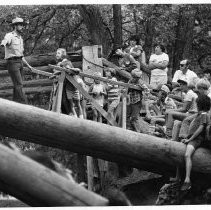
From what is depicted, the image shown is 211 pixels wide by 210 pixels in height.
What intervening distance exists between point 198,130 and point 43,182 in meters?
2.84

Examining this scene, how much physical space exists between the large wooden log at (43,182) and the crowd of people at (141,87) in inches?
126

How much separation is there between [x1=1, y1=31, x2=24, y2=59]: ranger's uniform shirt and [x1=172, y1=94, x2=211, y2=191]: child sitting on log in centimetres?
239

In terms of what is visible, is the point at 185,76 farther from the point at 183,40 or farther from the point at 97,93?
the point at 97,93

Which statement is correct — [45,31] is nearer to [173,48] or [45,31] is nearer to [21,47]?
[21,47]

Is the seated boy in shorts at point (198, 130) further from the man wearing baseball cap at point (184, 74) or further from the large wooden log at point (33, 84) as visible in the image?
the large wooden log at point (33, 84)

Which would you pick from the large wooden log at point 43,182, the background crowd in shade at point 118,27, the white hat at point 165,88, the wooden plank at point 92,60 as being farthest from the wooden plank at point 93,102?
the large wooden log at point 43,182

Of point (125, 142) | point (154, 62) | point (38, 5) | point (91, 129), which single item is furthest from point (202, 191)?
point (38, 5)

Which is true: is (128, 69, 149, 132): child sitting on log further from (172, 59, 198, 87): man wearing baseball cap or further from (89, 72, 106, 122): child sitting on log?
(172, 59, 198, 87): man wearing baseball cap

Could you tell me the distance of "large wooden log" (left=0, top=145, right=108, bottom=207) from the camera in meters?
2.49

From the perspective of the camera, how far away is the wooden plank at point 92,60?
7.83 meters

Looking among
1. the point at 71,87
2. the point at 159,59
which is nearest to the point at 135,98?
the point at 159,59

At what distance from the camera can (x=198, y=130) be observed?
5.19 metres

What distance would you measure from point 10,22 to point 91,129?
256cm

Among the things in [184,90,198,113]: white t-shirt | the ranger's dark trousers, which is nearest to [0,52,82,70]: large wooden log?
the ranger's dark trousers
